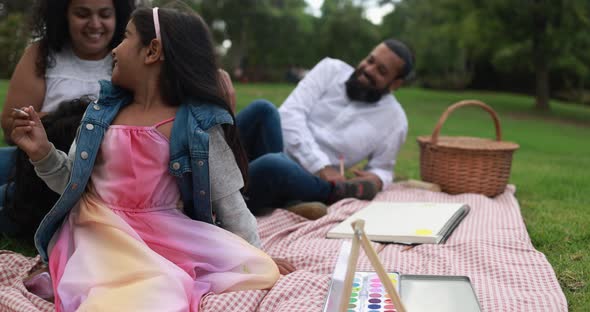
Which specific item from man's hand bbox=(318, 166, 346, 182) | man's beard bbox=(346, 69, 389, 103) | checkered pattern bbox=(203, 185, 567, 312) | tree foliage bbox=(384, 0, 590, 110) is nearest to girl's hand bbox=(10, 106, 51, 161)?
checkered pattern bbox=(203, 185, 567, 312)

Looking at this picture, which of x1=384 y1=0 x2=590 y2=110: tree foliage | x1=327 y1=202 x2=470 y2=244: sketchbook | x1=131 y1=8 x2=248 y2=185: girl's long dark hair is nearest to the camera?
x1=131 y1=8 x2=248 y2=185: girl's long dark hair

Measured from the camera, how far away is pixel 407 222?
2.70 meters

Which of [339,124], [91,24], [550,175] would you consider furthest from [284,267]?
[550,175]

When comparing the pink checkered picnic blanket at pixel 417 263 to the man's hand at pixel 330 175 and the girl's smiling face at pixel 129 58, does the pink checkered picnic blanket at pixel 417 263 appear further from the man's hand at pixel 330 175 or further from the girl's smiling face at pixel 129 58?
the girl's smiling face at pixel 129 58

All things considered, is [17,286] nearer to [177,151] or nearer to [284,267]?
[177,151]

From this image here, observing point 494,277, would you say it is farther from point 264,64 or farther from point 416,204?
point 264,64

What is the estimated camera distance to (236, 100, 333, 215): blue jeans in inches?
114

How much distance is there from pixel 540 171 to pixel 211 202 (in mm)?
3864

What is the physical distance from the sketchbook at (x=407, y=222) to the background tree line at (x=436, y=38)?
2.49m

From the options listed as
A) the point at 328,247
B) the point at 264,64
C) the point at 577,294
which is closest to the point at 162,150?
the point at 328,247

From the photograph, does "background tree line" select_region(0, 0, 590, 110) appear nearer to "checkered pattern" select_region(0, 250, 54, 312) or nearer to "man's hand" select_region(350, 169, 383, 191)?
"checkered pattern" select_region(0, 250, 54, 312)

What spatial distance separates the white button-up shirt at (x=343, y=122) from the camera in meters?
3.55

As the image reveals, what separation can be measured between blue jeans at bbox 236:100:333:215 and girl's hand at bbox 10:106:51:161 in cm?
121

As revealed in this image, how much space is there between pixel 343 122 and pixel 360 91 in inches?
8.4
